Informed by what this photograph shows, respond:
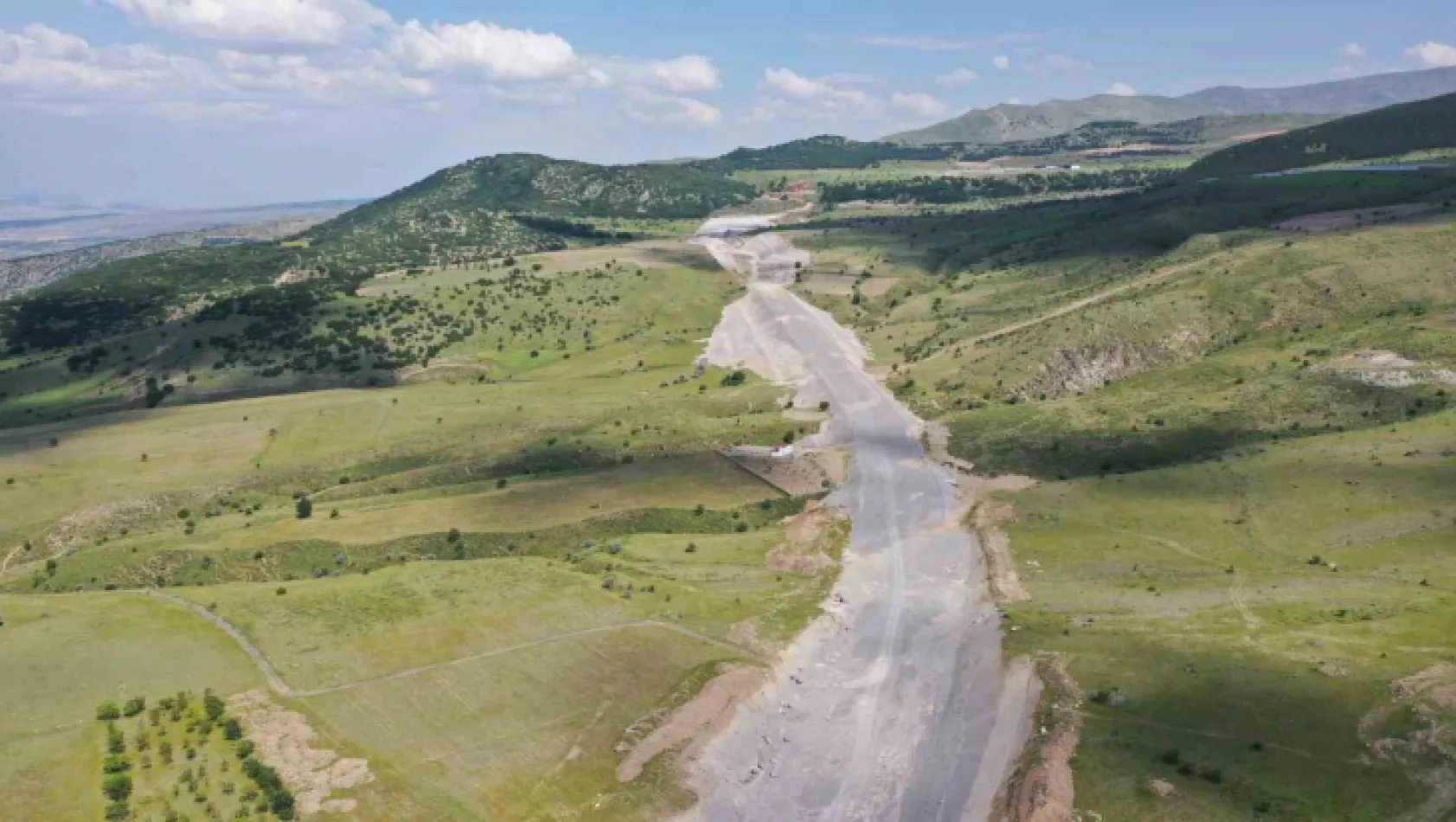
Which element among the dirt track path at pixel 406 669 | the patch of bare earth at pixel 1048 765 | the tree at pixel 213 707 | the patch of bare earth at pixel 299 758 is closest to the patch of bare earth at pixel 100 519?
the dirt track path at pixel 406 669

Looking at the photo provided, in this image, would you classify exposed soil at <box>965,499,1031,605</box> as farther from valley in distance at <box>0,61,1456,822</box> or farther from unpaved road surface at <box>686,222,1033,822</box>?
unpaved road surface at <box>686,222,1033,822</box>

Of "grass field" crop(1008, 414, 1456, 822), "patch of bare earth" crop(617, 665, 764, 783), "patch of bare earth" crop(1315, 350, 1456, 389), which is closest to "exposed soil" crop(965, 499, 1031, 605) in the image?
"grass field" crop(1008, 414, 1456, 822)

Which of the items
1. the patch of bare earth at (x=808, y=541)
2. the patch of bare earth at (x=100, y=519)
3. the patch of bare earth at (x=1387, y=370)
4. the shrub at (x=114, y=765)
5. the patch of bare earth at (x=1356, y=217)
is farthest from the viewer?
the patch of bare earth at (x=1356, y=217)

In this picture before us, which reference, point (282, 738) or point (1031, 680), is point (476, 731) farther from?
point (1031, 680)

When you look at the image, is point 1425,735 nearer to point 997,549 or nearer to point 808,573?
point 997,549

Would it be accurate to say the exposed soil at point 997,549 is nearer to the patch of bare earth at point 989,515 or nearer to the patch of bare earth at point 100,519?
the patch of bare earth at point 989,515

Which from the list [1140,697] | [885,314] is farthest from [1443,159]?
[1140,697]
